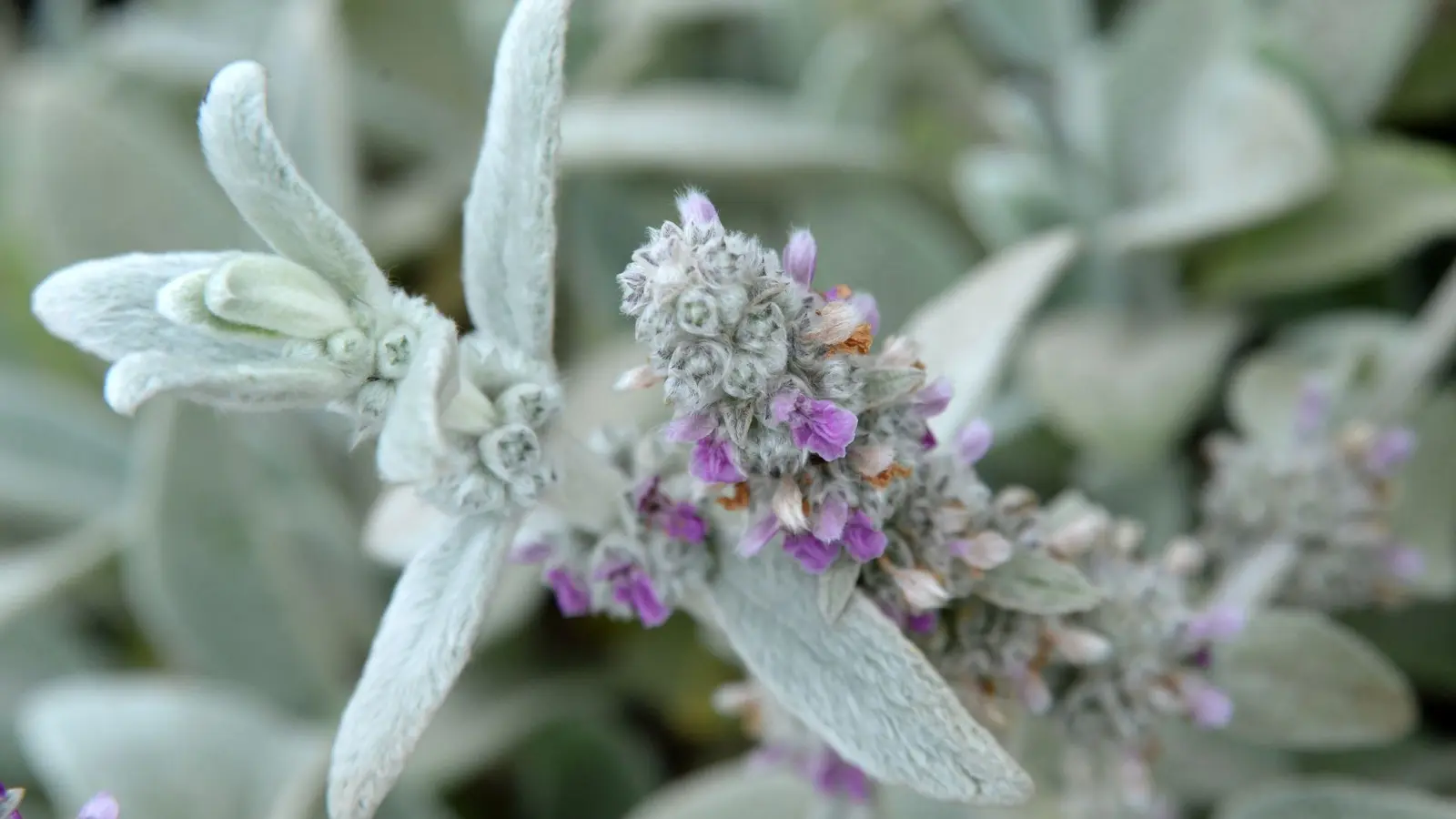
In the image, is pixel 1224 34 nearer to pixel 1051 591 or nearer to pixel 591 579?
pixel 1051 591

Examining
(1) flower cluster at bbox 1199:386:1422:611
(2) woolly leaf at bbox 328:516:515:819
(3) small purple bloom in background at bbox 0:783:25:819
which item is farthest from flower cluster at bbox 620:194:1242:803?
(3) small purple bloom in background at bbox 0:783:25:819

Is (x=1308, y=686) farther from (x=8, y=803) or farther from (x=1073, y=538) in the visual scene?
(x=8, y=803)

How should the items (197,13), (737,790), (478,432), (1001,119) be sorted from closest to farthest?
(478,432) → (737,790) → (1001,119) → (197,13)

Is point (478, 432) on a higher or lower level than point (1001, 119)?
lower

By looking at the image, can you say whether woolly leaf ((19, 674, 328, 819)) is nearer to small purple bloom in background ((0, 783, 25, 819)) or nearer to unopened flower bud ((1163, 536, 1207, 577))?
small purple bloom in background ((0, 783, 25, 819))

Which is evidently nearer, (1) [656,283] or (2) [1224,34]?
(1) [656,283]

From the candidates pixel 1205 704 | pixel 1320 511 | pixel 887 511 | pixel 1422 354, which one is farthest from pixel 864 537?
pixel 1422 354

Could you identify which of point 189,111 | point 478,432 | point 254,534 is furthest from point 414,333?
point 189,111

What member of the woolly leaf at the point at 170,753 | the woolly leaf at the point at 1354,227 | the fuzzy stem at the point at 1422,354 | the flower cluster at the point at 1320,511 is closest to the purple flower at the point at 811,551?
the flower cluster at the point at 1320,511
